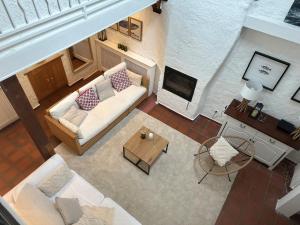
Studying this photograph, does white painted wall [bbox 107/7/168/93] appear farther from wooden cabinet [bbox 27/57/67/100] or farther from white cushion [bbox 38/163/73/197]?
white cushion [bbox 38/163/73/197]

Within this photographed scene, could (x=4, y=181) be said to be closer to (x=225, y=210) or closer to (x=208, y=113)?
(x=225, y=210)

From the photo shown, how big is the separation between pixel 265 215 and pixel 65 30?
4242 mm

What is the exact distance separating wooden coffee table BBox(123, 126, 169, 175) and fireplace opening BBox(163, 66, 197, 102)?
1253 mm

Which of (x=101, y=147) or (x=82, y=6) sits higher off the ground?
(x=82, y=6)

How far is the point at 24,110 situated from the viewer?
278 centimetres

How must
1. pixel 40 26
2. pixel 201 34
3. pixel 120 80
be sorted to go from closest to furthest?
pixel 40 26
pixel 201 34
pixel 120 80

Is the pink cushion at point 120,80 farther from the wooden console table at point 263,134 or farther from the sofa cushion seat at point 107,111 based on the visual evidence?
the wooden console table at point 263,134

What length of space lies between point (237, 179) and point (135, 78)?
3127 mm

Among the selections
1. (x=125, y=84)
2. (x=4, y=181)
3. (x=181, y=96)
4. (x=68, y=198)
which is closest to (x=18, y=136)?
(x=4, y=181)

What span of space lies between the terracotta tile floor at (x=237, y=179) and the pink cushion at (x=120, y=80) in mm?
1714

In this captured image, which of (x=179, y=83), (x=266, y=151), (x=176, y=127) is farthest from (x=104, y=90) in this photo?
(x=266, y=151)

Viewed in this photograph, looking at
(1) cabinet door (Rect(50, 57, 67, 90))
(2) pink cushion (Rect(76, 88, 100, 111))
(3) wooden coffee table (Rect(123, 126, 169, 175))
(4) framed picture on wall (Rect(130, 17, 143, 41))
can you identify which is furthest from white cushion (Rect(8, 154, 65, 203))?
(4) framed picture on wall (Rect(130, 17, 143, 41))

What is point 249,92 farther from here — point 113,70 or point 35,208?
point 35,208

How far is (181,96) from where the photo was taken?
16.2 feet
